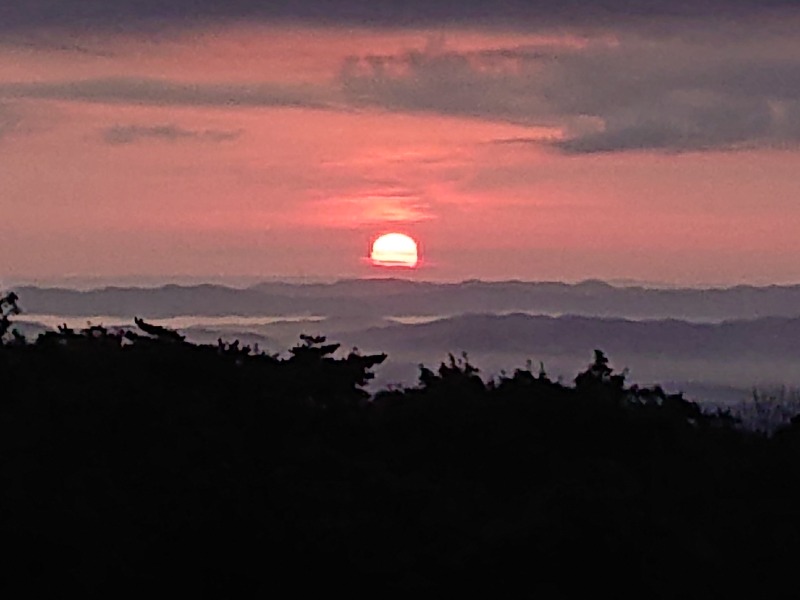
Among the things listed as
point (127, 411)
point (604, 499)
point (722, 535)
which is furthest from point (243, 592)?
point (722, 535)

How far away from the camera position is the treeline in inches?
767

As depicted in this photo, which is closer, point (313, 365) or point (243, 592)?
point (243, 592)

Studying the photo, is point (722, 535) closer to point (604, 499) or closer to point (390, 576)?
point (604, 499)

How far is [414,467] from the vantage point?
2264 cm

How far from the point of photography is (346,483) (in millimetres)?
20797

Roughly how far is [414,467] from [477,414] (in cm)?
105

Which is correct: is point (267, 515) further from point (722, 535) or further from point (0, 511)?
point (722, 535)

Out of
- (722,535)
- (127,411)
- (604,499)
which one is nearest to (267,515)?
(127,411)

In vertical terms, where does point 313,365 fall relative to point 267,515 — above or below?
above

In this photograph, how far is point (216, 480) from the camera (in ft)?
65.5

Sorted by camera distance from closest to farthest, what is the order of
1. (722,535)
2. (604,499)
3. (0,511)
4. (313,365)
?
(0,511) < (604,499) < (722,535) < (313,365)

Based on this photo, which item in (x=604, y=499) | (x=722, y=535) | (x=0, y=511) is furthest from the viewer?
(x=722, y=535)

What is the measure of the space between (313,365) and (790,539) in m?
5.69

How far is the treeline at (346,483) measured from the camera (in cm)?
1948
